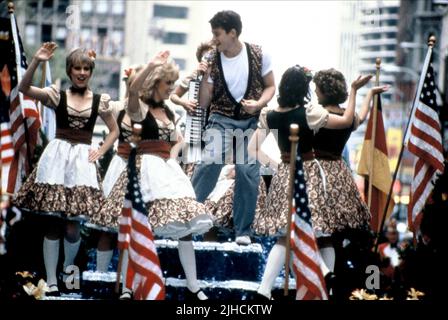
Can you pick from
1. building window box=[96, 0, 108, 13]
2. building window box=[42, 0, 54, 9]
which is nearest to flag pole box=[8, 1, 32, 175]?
building window box=[42, 0, 54, 9]

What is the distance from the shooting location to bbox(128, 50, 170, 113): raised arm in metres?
9.73

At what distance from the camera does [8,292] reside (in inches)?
359

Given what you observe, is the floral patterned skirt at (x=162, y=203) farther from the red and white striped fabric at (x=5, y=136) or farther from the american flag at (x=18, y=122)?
the american flag at (x=18, y=122)

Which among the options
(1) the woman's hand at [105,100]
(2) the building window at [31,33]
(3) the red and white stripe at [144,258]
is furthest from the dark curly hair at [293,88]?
(2) the building window at [31,33]

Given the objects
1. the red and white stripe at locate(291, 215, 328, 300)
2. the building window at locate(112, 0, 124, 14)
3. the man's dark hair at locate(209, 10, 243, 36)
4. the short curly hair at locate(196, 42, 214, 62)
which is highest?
the man's dark hair at locate(209, 10, 243, 36)

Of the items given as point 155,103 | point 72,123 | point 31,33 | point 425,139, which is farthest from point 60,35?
point 155,103

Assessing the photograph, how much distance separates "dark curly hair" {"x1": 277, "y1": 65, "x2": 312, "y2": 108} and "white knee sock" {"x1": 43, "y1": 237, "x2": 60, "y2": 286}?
6.93 ft

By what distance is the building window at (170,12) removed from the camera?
10012 cm

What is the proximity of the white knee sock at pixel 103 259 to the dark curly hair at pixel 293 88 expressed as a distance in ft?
5.96

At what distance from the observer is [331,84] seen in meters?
10.7

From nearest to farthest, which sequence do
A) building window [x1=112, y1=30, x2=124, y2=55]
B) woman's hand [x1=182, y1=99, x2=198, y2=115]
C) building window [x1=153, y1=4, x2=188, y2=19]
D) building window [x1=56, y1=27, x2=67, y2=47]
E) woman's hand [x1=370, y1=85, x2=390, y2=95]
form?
woman's hand [x1=370, y1=85, x2=390, y2=95] → woman's hand [x1=182, y1=99, x2=198, y2=115] → building window [x1=153, y1=4, x2=188, y2=19] → building window [x1=112, y1=30, x2=124, y2=55] → building window [x1=56, y1=27, x2=67, y2=47]

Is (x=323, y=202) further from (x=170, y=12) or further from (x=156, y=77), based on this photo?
(x=170, y=12)

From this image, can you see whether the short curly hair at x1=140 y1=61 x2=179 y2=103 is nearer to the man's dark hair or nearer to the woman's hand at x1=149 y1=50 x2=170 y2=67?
the woman's hand at x1=149 y1=50 x2=170 y2=67
